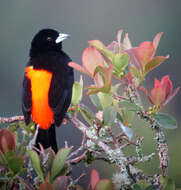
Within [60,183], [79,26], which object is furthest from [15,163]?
[79,26]

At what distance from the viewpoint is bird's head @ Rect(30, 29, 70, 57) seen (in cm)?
394

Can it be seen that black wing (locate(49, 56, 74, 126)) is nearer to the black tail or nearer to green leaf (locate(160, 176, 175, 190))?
the black tail

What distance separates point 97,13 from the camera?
14125mm

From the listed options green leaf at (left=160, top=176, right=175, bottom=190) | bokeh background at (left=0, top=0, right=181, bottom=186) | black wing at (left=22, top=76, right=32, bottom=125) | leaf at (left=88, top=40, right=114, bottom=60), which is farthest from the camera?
bokeh background at (left=0, top=0, right=181, bottom=186)

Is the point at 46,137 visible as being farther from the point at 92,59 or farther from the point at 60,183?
the point at 60,183

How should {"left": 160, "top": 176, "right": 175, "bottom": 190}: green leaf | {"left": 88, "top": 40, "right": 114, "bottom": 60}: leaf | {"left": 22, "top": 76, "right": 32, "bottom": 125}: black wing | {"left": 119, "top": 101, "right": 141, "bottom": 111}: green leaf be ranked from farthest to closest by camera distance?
{"left": 22, "top": 76, "right": 32, "bottom": 125}: black wing < {"left": 88, "top": 40, "right": 114, "bottom": 60}: leaf < {"left": 119, "top": 101, "right": 141, "bottom": 111}: green leaf < {"left": 160, "top": 176, "right": 175, "bottom": 190}: green leaf

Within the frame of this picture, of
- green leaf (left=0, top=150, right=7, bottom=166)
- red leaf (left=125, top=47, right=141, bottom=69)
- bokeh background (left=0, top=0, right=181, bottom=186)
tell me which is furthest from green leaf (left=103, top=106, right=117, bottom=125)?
bokeh background (left=0, top=0, right=181, bottom=186)

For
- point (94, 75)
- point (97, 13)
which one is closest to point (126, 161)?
point (94, 75)

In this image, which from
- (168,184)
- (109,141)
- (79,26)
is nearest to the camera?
(168,184)

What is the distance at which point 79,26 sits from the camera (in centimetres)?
1291

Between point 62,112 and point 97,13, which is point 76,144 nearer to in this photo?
point 62,112

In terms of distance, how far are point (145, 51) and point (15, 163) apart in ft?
2.26

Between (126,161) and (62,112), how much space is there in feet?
4.78

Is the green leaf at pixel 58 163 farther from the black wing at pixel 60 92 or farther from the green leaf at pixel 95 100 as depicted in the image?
the black wing at pixel 60 92
